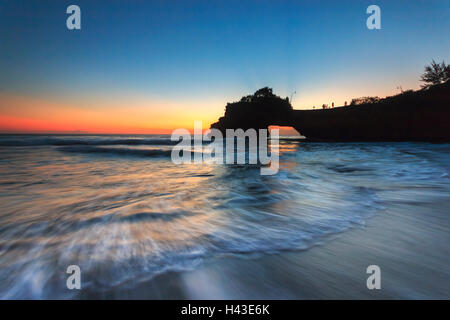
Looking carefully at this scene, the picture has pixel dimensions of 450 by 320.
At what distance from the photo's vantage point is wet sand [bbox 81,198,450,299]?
3.31 feet

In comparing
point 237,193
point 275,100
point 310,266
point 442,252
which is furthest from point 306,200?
point 275,100

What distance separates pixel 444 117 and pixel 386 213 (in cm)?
2083

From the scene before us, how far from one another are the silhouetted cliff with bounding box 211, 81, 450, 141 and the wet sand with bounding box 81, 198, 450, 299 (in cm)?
2091

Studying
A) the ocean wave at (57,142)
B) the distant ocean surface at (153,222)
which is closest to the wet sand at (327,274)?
the distant ocean surface at (153,222)

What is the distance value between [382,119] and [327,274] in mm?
23142

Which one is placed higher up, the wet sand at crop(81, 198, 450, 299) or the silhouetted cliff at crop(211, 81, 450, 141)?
Result: the silhouetted cliff at crop(211, 81, 450, 141)

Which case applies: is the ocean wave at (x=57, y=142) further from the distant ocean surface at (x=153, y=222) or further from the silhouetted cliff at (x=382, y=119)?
the silhouetted cliff at (x=382, y=119)

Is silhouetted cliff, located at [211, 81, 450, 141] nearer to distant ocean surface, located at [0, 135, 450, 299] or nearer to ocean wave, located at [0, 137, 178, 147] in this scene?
distant ocean surface, located at [0, 135, 450, 299]

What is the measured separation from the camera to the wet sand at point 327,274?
101 cm

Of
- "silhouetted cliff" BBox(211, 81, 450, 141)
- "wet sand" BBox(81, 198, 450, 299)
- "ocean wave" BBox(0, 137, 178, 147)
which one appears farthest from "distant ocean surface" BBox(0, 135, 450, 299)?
"silhouetted cliff" BBox(211, 81, 450, 141)

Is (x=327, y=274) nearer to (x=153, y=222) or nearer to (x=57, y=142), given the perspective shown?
(x=153, y=222)

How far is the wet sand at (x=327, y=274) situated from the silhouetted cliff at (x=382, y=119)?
20907 millimetres

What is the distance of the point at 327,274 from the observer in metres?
1.15
